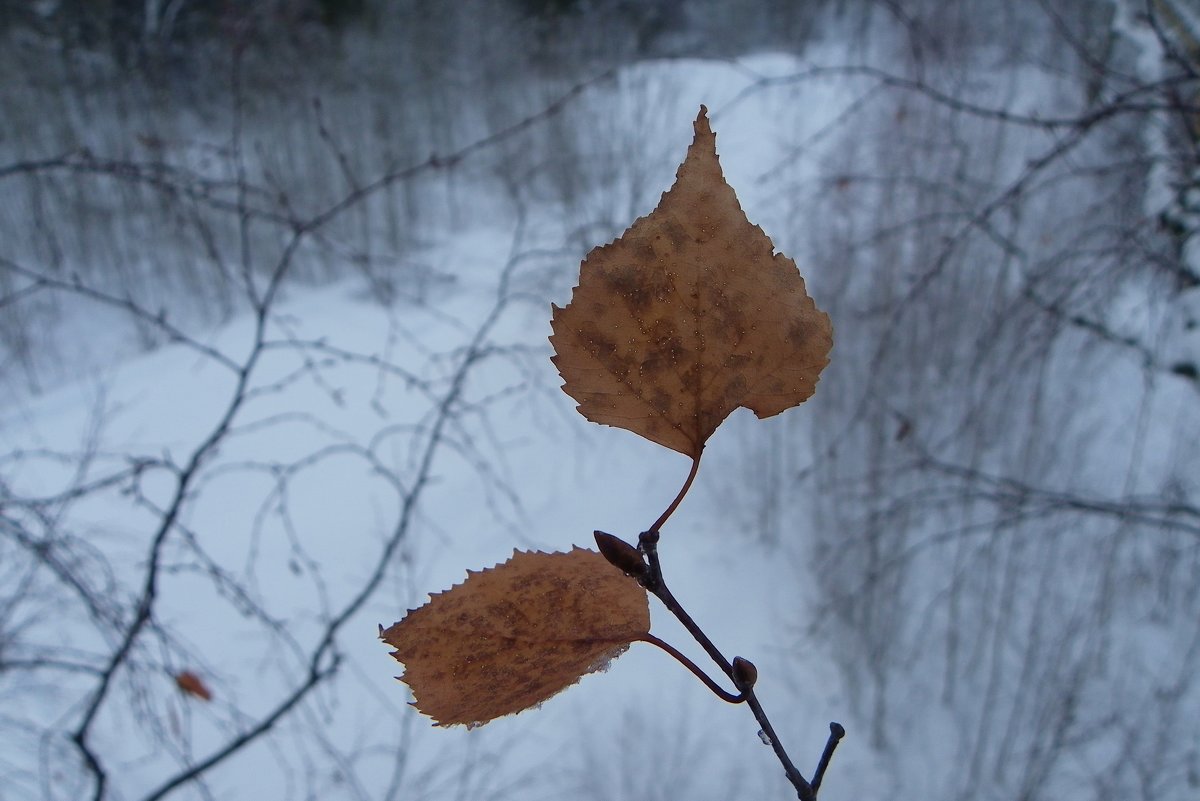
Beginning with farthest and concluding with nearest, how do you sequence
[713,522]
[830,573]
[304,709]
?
[713,522] < [830,573] < [304,709]

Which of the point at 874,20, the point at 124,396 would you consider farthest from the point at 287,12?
the point at 874,20

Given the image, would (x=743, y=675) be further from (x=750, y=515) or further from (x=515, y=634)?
(x=750, y=515)

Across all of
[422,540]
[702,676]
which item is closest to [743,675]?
[702,676]

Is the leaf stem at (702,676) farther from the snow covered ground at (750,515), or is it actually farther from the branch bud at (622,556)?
the snow covered ground at (750,515)

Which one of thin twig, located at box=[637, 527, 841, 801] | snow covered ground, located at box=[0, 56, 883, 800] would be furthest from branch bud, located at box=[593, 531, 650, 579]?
snow covered ground, located at box=[0, 56, 883, 800]

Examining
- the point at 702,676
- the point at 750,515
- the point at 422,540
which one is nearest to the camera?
the point at 702,676

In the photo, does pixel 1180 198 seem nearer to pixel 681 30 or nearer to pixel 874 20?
pixel 874 20

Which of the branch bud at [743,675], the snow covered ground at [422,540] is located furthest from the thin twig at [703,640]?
the snow covered ground at [422,540]
